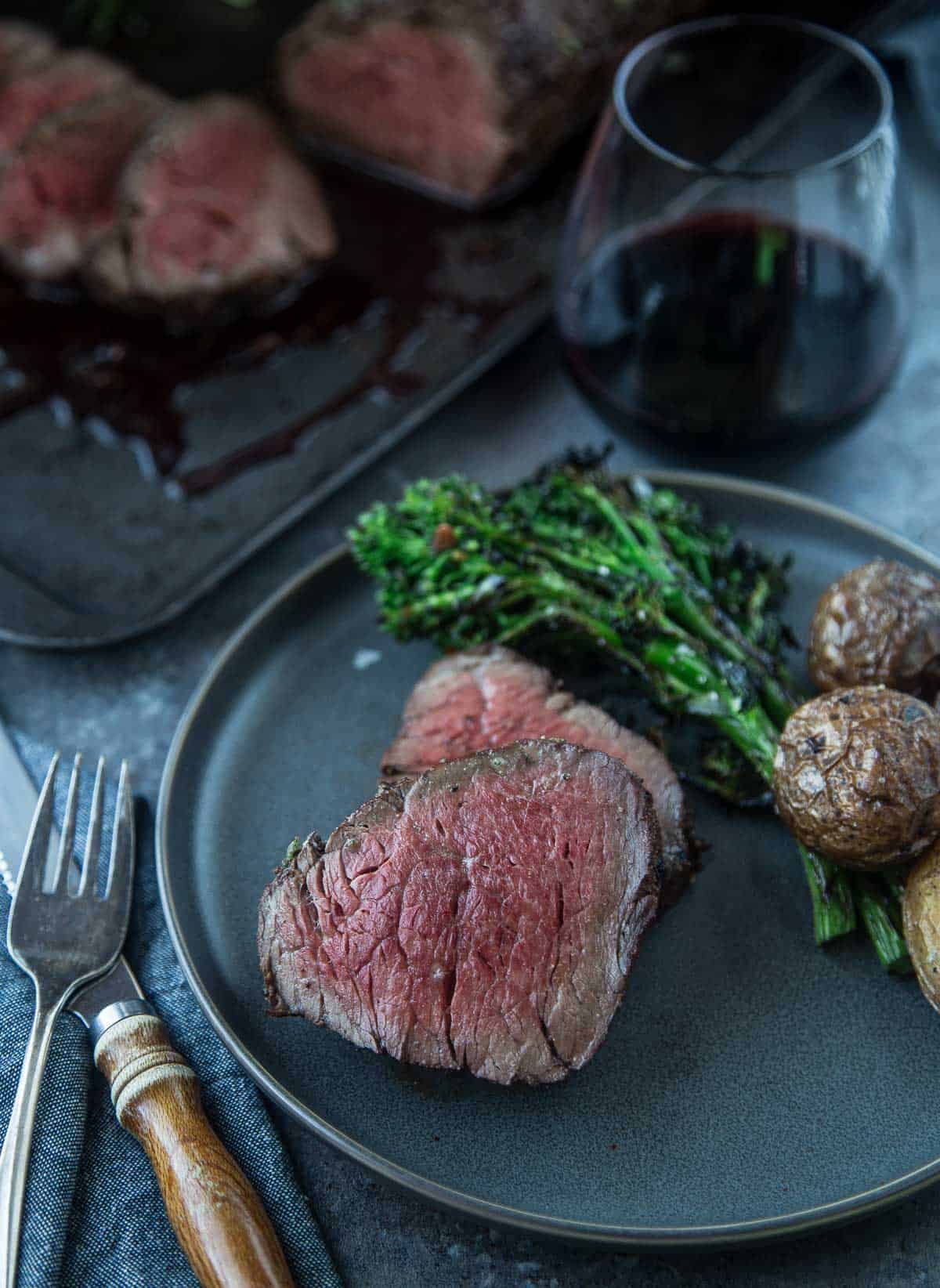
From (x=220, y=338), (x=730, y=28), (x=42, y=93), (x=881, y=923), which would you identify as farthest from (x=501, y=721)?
(x=42, y=93)

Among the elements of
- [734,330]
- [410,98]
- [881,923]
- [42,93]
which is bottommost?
[881,923]

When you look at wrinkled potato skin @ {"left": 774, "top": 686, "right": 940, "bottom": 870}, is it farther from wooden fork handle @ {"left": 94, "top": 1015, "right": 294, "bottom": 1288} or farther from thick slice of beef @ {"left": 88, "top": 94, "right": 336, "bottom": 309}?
thick slice of beef @ {"left": 88, "top": 94, "right": 336, "bottom": 309}

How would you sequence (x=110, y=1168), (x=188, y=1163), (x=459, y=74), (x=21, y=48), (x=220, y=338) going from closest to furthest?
1. (x=188, y=1163)
2. (x=110, y=1168)
3. (x=220, y=338)
4. (x=459, y=74)
5. (x=21, y=48)

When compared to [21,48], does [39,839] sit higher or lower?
lower

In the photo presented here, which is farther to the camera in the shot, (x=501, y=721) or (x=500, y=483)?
(x=500, y=483)

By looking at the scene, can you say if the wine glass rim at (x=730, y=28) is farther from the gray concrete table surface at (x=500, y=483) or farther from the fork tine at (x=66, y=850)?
the fork tine at (x=66, y=850)

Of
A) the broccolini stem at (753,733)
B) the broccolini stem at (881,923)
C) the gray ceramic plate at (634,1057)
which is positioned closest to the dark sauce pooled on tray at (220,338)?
the gray ceramic plate at (634,1057)

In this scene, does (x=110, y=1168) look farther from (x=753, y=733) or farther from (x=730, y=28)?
(x=730, y=28)
